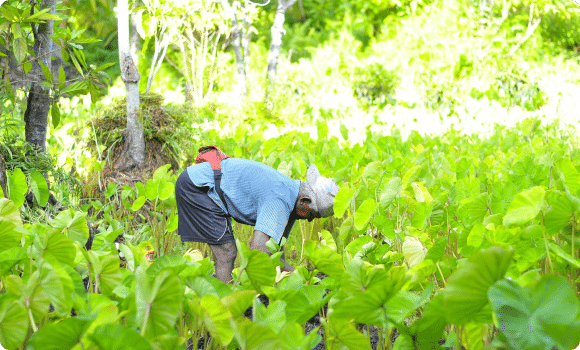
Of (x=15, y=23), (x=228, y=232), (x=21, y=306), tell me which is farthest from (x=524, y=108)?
(x=21, y=306)

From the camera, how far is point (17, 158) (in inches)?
114

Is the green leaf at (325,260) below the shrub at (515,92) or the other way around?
the other way around

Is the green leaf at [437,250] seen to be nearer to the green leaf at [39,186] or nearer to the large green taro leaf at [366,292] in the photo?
the large green taro leaf at [366,292]

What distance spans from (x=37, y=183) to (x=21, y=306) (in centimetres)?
108

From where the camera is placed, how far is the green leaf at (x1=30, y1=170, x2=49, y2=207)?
6.78 ft

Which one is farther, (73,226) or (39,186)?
(39,186)

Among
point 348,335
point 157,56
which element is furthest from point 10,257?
point 157,56

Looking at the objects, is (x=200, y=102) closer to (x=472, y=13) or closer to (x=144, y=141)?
(x=144, y=141)

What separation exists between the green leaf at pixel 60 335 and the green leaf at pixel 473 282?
2.32ft

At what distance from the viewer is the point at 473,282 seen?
3.42 ft

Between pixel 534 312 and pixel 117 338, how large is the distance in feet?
2.49

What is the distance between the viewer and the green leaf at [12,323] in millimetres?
1108

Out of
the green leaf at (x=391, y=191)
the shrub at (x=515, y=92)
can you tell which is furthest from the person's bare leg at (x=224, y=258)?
the shrub at (x=515, y=92)

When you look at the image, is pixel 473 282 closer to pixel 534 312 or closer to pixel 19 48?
pixel 534 312
